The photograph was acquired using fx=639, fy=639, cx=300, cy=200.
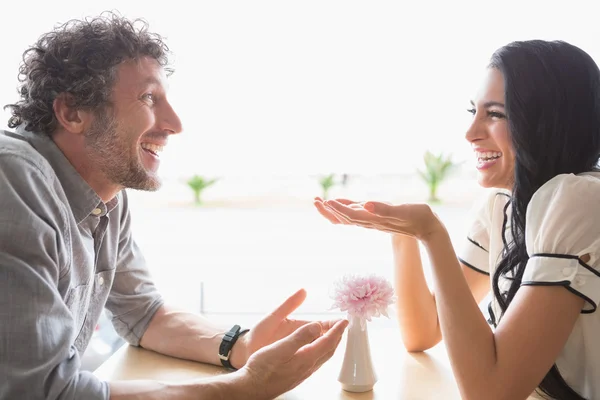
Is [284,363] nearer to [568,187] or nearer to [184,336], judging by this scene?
[184,336]

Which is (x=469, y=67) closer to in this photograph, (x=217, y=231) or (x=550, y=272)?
(x=217, y=231)

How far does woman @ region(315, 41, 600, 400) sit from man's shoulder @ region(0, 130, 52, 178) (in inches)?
21.4

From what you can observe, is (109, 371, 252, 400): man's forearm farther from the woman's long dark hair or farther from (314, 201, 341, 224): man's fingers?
the woman's long dark hair

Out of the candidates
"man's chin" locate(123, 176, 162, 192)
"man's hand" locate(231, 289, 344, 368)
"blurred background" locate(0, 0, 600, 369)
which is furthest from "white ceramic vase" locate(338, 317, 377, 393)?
"blurred background" locate(0, 0, 600, 369)

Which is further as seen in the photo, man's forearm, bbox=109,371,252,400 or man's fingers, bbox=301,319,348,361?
man's fingers, bbox=301,319,348,361

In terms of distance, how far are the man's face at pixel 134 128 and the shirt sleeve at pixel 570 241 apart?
80cm

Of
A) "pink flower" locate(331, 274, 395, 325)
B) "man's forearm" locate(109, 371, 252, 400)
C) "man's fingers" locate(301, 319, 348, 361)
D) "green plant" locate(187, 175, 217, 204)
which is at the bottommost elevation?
"green plant" locate(187, 175, 217, 204)

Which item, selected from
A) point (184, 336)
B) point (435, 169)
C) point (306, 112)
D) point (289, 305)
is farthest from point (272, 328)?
point (435, 169)

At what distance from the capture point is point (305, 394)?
48.7 inches

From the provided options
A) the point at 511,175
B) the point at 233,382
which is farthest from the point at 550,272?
the point at 233,382

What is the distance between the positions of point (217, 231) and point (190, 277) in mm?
261

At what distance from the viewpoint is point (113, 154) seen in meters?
1.32

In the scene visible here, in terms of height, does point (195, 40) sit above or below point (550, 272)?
above

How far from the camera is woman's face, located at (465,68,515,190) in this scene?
4.36ft
